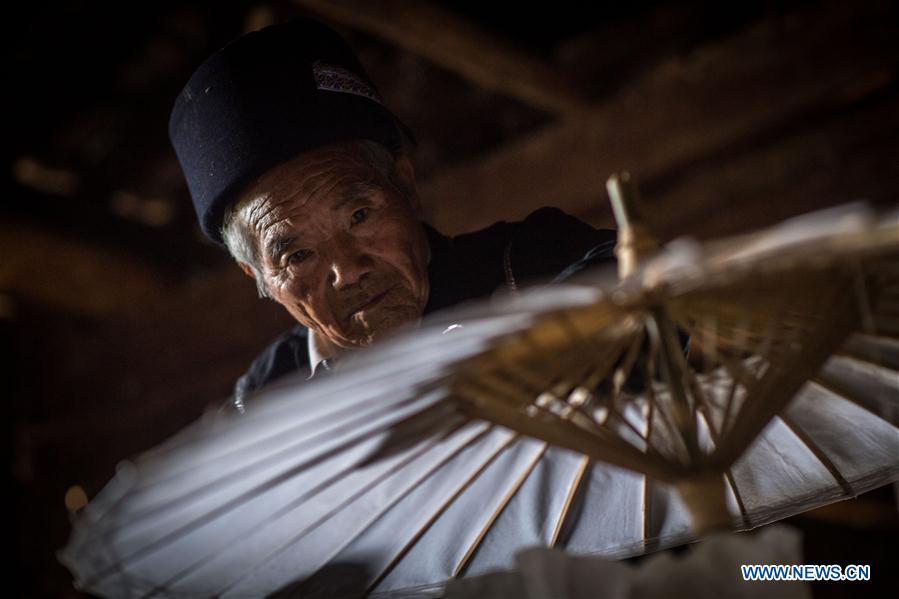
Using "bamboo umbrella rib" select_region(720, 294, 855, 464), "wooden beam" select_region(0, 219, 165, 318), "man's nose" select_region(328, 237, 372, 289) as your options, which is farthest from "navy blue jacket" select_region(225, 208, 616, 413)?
"wooden beam" select_region(0, 219, 165, 318)

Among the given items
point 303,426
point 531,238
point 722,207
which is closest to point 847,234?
point 303,426

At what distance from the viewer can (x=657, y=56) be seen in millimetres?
2613

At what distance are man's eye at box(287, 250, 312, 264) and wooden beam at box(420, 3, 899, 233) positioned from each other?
1040 mm

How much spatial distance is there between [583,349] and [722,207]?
2135 mm

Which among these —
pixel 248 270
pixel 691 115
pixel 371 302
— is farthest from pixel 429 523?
pixel 691 115

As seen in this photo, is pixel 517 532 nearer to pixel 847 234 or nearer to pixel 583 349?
pixel 583 349

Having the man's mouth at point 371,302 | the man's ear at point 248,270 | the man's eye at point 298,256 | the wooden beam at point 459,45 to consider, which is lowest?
the man's mouth at point 371,302

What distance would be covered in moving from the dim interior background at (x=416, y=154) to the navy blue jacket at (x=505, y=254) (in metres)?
0.73

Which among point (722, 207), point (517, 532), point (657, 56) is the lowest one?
point (517, 532)

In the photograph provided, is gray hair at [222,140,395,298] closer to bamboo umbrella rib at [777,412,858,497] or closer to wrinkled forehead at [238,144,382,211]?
wrinkled forehead at [238,144,382,211]

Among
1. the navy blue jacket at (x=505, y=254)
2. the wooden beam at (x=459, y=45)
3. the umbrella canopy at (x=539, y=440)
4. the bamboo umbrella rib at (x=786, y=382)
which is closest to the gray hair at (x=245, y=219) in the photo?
the navy blue jacket at (x=505, y=254)

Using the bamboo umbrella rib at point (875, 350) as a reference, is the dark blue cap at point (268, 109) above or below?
above

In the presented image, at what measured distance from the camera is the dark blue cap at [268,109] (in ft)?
4.02

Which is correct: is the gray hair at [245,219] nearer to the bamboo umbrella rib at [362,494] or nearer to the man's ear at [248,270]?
the man's ear at [248,270]
